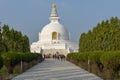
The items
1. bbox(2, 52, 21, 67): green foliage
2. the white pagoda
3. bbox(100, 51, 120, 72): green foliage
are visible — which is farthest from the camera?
the white pagoda

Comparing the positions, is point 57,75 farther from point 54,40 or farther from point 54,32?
point 54,32

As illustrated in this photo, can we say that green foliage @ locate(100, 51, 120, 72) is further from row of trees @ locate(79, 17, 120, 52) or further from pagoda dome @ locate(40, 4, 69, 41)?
pagoda dome @ locate(40, 4, 69, 41)

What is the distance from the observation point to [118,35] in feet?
141

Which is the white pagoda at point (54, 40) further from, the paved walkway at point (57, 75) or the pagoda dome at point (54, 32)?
the paved walkway at point (57, 75)

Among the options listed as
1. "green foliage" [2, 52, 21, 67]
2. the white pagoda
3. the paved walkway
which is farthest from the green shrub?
the white pagoda

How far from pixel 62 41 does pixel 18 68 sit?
86.3 meters

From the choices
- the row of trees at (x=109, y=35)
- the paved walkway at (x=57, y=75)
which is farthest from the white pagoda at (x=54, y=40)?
the paved walkway at (x=57, y=75)

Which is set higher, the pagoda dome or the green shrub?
the pagoda dome

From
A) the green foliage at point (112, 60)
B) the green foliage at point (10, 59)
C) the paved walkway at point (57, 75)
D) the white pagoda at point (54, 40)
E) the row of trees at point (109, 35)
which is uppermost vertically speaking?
the white pagoda at point (54, 40)

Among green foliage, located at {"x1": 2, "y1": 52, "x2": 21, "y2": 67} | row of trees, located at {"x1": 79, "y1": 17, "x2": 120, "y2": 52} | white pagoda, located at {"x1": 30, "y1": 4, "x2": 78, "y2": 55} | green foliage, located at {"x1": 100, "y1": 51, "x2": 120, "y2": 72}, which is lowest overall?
green foliage, located at {"x1": 100, "y1": 51, "x2": 120, "y2": 72}

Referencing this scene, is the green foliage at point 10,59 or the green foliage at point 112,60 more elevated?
the green foliage at point 10,59

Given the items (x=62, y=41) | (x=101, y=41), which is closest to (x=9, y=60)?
(x=101, y=41)

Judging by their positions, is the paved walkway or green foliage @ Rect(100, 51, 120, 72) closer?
the paved walkway

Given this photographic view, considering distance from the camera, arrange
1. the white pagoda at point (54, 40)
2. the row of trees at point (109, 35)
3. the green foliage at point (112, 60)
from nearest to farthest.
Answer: the green foliage at point (112, 60) → the row of trees at point (109, 35) → the white pagoda at point (54, 40)
